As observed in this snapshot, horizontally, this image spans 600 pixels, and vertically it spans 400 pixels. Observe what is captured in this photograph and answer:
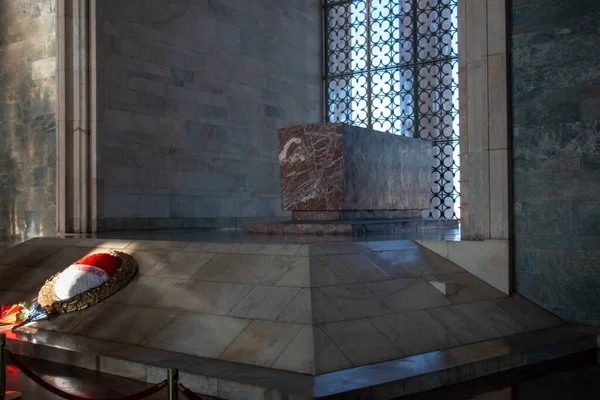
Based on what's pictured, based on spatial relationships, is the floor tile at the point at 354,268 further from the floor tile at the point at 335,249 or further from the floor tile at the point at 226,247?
the floor tile at the point at 226,247

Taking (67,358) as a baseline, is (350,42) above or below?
above

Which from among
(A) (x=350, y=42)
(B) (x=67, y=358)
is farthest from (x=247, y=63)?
(B) (x=67, y=358)

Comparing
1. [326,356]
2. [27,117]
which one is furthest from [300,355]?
[27,117]

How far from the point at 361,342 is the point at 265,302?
0.93 meters

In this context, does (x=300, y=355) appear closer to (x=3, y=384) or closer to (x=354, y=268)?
(x=354, y=268)

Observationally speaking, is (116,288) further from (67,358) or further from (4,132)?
(4,132)

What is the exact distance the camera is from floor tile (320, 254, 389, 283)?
5.94 meters

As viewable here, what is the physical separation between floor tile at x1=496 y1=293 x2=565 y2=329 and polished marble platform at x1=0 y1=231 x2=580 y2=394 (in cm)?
1

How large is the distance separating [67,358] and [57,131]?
231 inches

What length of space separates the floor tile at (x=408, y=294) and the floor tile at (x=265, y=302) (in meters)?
0.81

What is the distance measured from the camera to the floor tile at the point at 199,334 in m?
5.36

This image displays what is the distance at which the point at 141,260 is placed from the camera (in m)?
7.20

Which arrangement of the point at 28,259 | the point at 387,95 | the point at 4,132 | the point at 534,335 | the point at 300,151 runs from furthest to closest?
the point at 387,95, the point at 4,132, the point at 300,151, the point at 28,259, the point at 534,335

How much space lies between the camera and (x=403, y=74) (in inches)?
542
